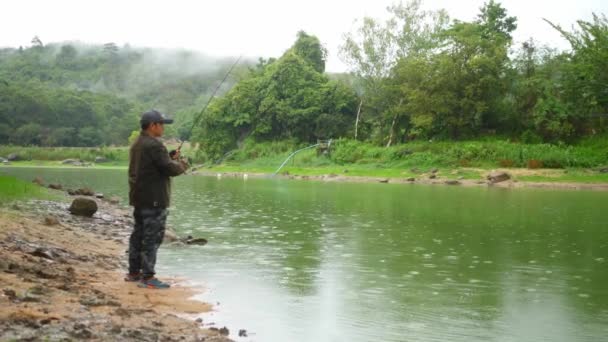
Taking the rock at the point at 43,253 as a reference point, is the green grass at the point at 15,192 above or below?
above

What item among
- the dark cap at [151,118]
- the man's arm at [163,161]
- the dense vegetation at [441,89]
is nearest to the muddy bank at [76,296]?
the man's arm at [163,161]

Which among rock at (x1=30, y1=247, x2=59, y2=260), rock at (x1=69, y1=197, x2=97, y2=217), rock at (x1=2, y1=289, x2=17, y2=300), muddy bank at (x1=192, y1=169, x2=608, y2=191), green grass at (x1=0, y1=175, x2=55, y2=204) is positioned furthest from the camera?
muddy bank at (x1=192, y1=169, x2=608, y2=191)

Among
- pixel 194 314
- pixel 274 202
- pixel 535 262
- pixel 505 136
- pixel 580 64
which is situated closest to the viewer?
pixel 194 314

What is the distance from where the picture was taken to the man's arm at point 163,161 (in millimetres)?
7801

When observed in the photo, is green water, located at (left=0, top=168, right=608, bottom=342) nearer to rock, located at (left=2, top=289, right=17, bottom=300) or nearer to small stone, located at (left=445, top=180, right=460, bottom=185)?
rock, located at (left=2, top=289, right=17, bottom=300)

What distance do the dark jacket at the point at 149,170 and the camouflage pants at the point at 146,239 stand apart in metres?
0.12

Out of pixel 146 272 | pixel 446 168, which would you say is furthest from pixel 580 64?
pixel 146 272

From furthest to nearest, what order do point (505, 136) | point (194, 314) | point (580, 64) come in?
point (505, 136), point (580, 64), point (194, 314)

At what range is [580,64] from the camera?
43.1m

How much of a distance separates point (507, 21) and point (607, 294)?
5845 centimetres

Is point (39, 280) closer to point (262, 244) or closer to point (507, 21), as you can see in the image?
point (262, 244)

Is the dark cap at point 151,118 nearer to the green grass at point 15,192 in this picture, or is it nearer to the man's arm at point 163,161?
the man's arm at point 163,161

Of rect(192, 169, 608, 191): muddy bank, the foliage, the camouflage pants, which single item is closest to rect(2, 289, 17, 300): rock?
the camouflage pants

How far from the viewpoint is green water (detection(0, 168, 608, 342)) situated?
6.66 meters
